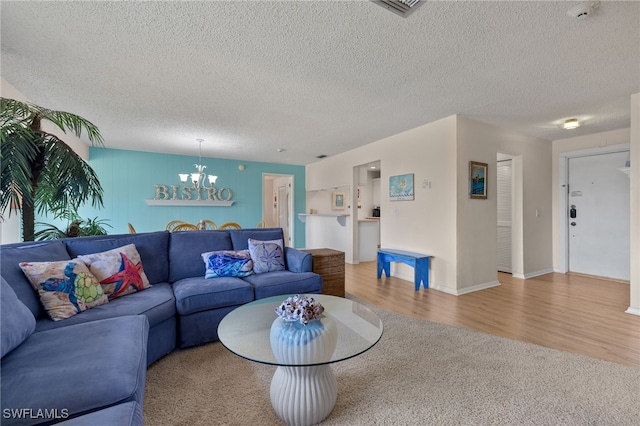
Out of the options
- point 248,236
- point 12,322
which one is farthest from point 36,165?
point 248,236

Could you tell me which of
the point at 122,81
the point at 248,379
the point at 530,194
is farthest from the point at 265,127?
the point at 530,194

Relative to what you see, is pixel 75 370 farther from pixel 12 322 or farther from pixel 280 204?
pixel 280 204

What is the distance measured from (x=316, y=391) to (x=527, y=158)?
4887 millimetres

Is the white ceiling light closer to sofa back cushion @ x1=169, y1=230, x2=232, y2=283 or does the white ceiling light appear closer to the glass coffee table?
the glass coffee table

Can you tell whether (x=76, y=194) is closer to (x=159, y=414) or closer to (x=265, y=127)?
(x=159, y=414)

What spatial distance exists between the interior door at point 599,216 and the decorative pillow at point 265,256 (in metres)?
4.98

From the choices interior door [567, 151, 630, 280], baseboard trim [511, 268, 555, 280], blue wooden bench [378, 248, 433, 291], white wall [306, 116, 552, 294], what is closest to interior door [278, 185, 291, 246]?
white wall [306, 116, 552, 294]

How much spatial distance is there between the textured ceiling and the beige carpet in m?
2.30

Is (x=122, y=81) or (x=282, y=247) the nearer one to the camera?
(x=122, y=81)

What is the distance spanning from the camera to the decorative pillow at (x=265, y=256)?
9.25 feet

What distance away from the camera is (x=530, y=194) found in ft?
14.8

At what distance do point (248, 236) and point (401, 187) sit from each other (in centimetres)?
254

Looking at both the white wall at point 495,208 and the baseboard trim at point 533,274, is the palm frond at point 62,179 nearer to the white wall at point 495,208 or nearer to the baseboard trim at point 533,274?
the white wall at point 495,208

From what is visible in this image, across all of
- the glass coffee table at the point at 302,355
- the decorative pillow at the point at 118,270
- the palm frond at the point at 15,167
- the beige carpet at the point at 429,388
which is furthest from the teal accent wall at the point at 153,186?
the glass coffee table at the point at 302,355
